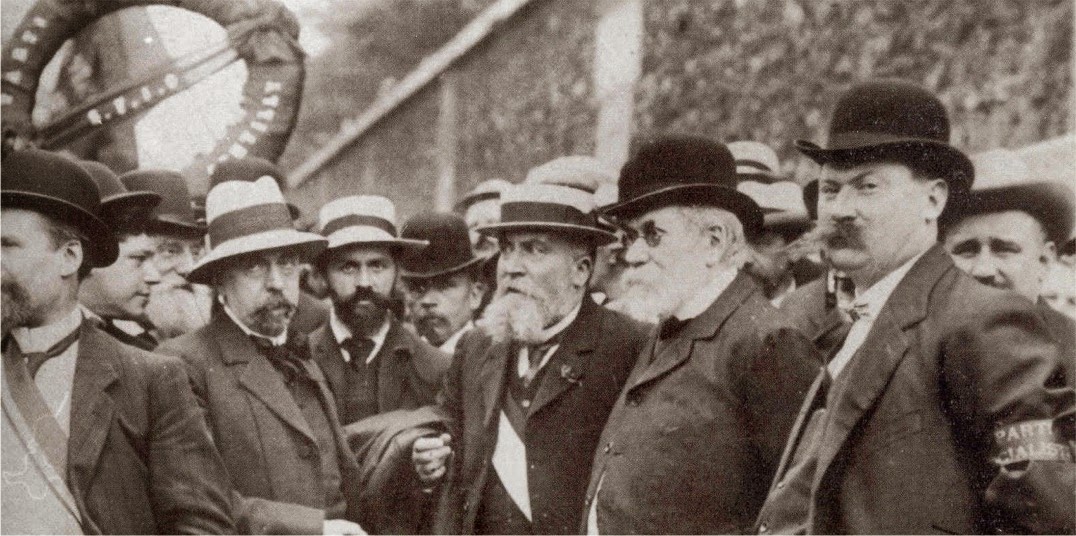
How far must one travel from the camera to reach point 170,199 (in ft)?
14.9

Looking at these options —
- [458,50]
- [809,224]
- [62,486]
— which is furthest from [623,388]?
[458,50]

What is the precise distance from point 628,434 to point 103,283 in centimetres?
166

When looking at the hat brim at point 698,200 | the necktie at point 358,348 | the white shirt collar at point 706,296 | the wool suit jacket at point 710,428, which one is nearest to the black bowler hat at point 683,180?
the hat brim at point 698,200

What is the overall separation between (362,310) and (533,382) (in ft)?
3.13

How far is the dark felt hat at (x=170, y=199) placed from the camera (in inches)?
176

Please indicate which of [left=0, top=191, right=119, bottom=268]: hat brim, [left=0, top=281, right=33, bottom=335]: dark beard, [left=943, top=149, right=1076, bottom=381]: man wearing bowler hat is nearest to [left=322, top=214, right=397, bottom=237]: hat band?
[left=0, top=191, right=119, bottom=268]: hat brim

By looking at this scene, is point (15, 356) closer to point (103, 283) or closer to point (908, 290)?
point (103, 283)

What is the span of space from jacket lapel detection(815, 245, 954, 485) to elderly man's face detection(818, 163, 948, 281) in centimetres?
11

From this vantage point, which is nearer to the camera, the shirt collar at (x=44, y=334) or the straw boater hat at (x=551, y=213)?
the shirt collar at (x=44, y=334)

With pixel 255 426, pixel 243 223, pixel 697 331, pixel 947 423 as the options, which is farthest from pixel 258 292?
pixel 947 423

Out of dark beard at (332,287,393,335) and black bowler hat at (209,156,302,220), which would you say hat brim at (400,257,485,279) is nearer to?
dark beard at (332,287,393,335)

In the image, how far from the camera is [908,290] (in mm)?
3020

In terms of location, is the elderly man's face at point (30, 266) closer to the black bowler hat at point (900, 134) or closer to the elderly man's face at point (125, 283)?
the elderly man's face at point (125, 283)

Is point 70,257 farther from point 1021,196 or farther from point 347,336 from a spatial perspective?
point 1021,196
